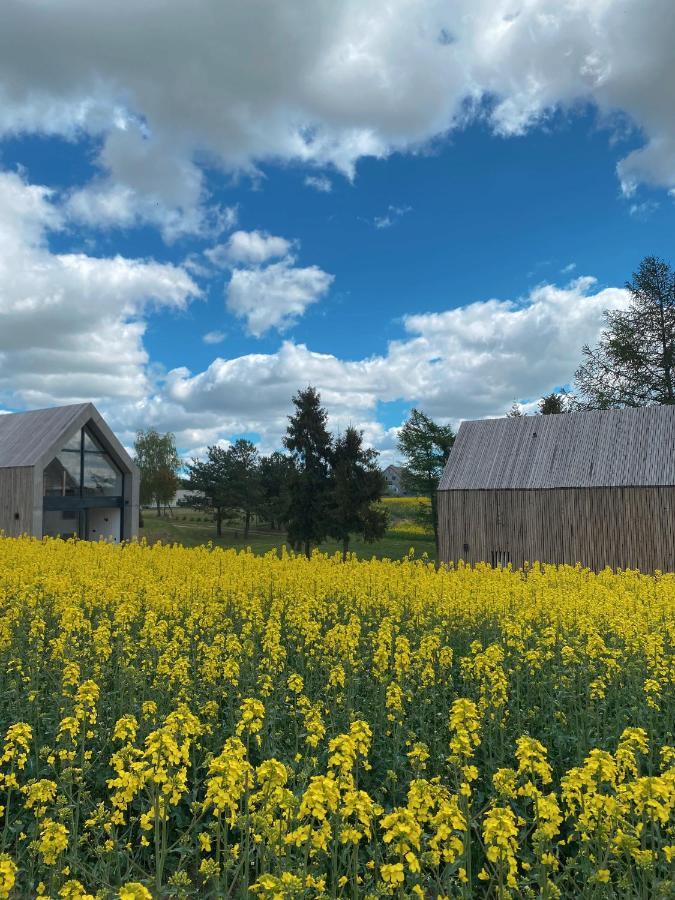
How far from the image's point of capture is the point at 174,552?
18.7m

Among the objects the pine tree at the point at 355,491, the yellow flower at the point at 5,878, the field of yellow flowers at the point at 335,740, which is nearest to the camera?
the yellow flower at the point at 5,878

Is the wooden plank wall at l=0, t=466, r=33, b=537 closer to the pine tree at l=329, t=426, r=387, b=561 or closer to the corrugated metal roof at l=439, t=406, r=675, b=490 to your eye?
the pine tree at l=329, t=426, r=387, b=561

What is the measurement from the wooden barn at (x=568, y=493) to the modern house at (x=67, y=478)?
642 inches

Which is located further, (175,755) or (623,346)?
(623,346)

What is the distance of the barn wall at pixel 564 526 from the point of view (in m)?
22.7

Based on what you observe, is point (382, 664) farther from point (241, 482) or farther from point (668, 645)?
point (241, 482)

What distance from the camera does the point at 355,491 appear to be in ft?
94.9

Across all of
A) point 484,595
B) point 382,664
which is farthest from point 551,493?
point 382,664

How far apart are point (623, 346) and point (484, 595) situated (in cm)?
4020

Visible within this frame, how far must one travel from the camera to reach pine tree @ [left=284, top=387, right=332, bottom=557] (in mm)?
30219

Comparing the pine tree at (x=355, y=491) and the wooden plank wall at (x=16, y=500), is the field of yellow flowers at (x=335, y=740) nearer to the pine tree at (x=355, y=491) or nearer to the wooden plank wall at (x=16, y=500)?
the pine tree at (x=355, y=491)

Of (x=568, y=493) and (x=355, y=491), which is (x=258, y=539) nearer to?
(x=355, y=491)

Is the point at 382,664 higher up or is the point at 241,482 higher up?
the point at 241,482

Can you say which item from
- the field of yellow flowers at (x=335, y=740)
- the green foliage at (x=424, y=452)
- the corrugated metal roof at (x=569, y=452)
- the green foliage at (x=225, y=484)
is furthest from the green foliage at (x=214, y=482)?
the field of yellow flowers at (x=335, y=740)
